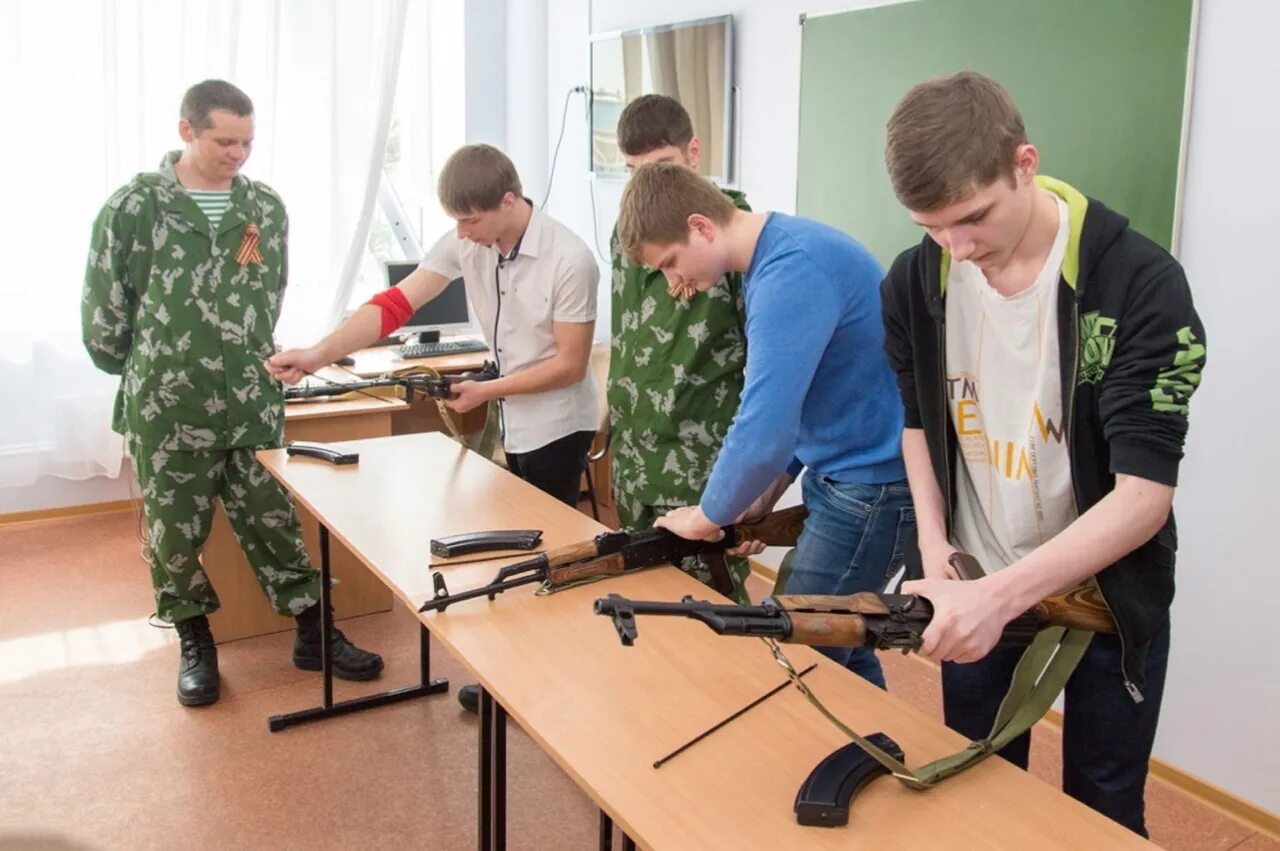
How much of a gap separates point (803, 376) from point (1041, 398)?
1.50 feet

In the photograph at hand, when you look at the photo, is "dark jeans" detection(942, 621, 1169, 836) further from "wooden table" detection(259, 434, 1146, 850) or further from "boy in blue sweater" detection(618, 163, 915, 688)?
"boy in blue sweater" detection(618, 163, 915, 688)

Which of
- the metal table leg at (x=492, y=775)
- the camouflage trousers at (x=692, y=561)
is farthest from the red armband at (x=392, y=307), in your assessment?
the metal table leg at (x=492, y=775)

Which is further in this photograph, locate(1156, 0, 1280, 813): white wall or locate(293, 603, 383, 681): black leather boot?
locate(293, 603, 383, 681): black leather boot

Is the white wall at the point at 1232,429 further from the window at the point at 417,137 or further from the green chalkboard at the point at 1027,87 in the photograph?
the window at the point at 417,137

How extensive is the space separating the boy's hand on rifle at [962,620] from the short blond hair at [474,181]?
1637mm

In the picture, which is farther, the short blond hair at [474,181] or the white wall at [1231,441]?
the short blond hair at [474,181]

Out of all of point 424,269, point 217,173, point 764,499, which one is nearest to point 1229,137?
point 764,499

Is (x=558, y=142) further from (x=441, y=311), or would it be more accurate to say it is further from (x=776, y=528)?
(x=776, y=528)

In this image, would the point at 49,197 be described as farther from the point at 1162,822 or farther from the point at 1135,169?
the point at 1162,822

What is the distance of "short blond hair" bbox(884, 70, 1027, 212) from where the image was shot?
51.3 inches

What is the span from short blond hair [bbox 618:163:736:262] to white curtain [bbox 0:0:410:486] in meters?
2.95

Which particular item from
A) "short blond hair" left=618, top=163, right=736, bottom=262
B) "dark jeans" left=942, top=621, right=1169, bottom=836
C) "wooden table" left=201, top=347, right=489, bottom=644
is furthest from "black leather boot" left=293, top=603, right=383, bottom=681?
"dark jeans" left=942, top=621, right=1169, bottom=836

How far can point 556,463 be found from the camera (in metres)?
2.93

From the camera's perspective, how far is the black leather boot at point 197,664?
315 cm
